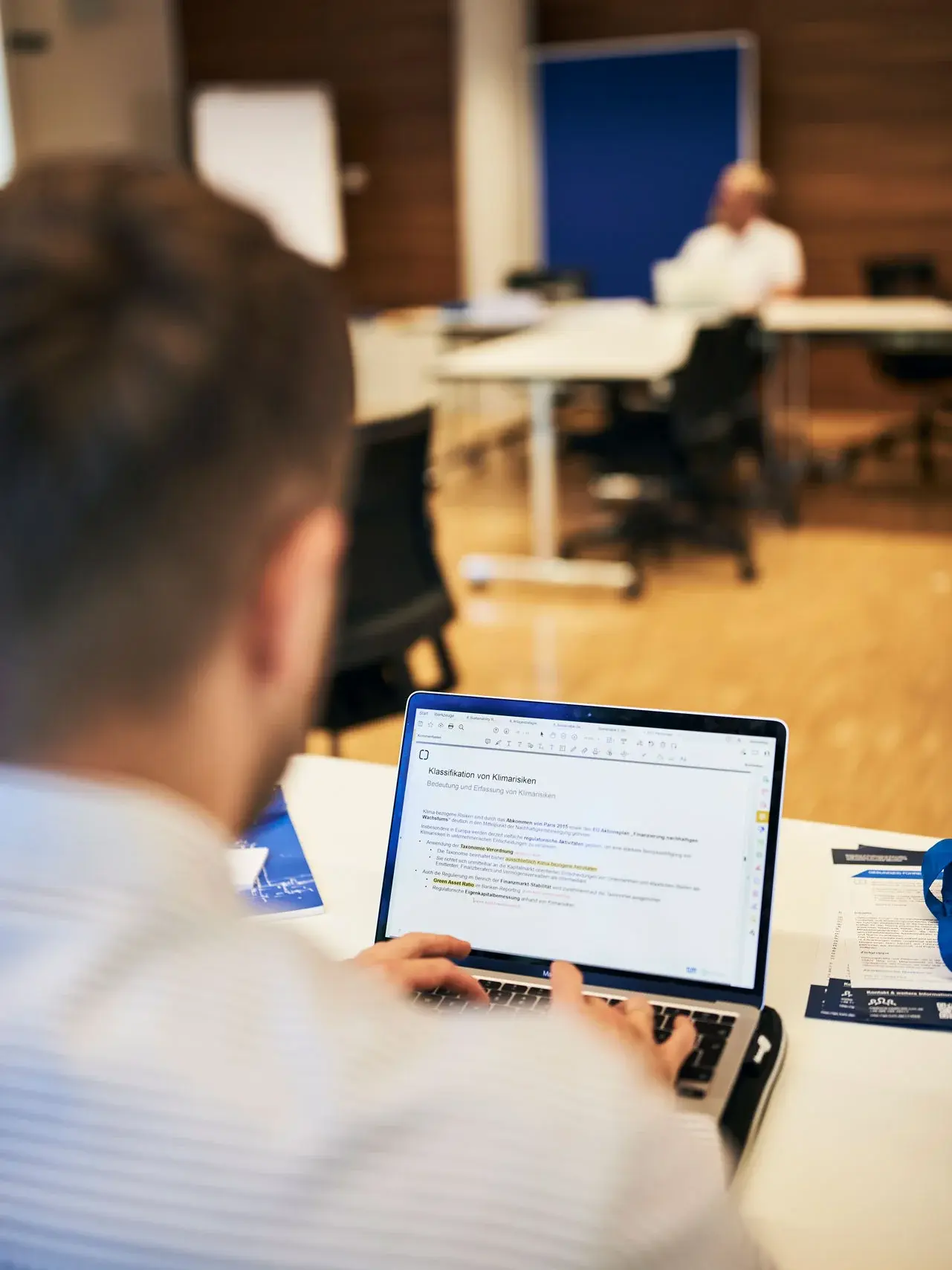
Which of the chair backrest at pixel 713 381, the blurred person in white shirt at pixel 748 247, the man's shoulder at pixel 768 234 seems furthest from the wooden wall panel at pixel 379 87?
the chair backrest at pixel 713 381

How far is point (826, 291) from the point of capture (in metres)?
8.69

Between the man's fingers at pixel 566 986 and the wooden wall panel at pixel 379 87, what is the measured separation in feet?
27.3

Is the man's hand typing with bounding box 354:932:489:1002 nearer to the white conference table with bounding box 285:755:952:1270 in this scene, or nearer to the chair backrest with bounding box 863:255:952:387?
the white conference table with bounding box 285:755:952:1270

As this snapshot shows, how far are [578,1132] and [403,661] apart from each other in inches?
94.5

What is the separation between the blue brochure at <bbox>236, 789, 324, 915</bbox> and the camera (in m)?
1.33

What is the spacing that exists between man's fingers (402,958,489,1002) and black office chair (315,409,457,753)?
68.5 inches

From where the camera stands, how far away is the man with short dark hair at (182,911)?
1.67 ft

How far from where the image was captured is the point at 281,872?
4.60 ft

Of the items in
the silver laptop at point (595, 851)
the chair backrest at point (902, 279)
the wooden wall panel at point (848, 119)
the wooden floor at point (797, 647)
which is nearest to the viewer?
the silver laptop at point (595, 851)

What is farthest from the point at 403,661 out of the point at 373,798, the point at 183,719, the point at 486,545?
the point at 486,545

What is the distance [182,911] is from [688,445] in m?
4.90

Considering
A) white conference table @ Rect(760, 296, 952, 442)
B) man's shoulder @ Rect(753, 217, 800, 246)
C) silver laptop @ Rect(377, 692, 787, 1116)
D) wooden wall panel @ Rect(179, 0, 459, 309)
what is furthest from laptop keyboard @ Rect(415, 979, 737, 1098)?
wooden wall panel @ Rect(179, 0, 459, 309)

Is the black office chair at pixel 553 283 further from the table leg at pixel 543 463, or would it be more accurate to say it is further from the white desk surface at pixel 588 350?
the table leg at pixel 543 463

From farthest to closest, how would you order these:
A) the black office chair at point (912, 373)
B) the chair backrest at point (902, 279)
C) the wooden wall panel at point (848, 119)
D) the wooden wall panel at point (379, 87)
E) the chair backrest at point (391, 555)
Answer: the wooden wall panel at point (379, 87), the wooden wall panel at point (848, 119), the chair backrest at point (902, 279), the black office chair at point (912, 373), the chair backrest at point (391, 555)
